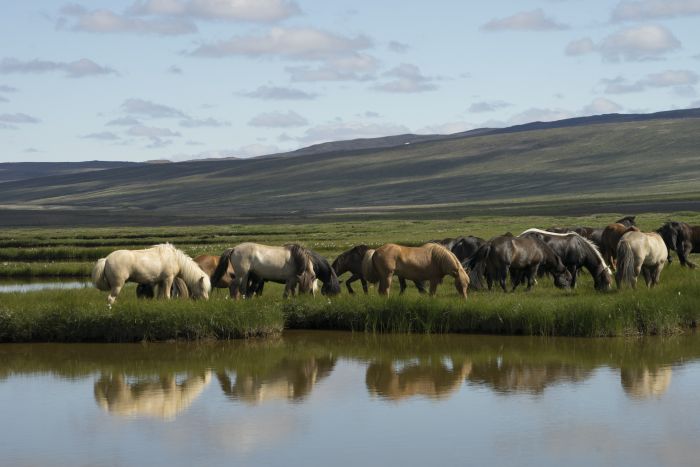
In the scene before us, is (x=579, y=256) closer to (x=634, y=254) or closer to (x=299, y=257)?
(x=634, y=254)

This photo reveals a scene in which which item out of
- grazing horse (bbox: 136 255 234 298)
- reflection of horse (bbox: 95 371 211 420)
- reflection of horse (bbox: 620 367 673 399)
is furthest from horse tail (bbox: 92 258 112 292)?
reflection of horse (bbox: 620 367 673 399)

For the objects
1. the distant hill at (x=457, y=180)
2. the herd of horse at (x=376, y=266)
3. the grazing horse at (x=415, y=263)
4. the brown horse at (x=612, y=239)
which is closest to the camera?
the herd of horse at (x=376, y=266)

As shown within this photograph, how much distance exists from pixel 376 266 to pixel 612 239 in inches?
302

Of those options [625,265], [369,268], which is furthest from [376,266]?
[625,265]

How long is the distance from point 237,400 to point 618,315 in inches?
304

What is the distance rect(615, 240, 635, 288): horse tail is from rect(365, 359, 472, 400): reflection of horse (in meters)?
6.47

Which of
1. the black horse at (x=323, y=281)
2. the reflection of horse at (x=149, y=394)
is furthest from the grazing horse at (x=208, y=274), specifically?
the reflection of horse at (x=149, y=394)

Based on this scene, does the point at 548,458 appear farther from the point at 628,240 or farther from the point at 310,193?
the point at 310,193

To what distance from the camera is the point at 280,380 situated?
16594 millimetres

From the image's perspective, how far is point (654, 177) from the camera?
14500 cm

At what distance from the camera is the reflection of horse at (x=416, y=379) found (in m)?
15.6

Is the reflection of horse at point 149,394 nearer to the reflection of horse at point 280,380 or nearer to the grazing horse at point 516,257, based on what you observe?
the reflection of horse at point 280,380

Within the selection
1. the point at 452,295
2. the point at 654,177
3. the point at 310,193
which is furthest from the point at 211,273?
the point at 310,193

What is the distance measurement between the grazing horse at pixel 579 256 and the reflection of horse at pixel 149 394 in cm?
973
